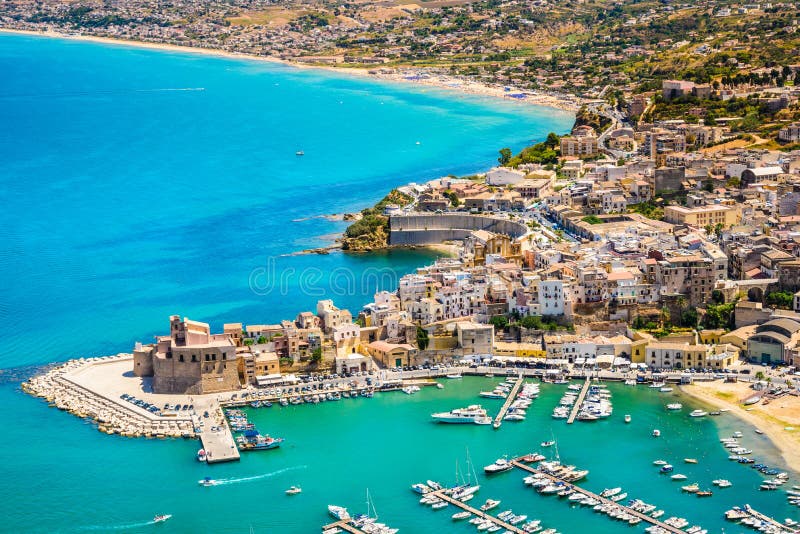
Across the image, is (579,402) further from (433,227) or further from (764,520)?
(433,227)

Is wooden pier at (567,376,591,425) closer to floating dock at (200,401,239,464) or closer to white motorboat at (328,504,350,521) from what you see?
white motorboat at (328,504,350,521)

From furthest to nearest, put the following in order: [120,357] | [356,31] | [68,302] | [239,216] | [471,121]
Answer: [356,31] < [471,121] < [239,216] < [68,302] < [120,357]

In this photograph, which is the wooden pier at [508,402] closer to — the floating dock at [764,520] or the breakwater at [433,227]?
the floating dock at [764,520]

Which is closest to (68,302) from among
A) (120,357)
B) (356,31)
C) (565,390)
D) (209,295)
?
(209,295)

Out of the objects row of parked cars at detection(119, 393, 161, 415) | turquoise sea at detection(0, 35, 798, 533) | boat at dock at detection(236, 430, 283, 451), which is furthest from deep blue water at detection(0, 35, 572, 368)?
boat at dock at detection(236, 430, 283, 451)

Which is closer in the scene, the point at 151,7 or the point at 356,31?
the point at 356,31

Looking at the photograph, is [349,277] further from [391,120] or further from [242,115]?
[242,115]
